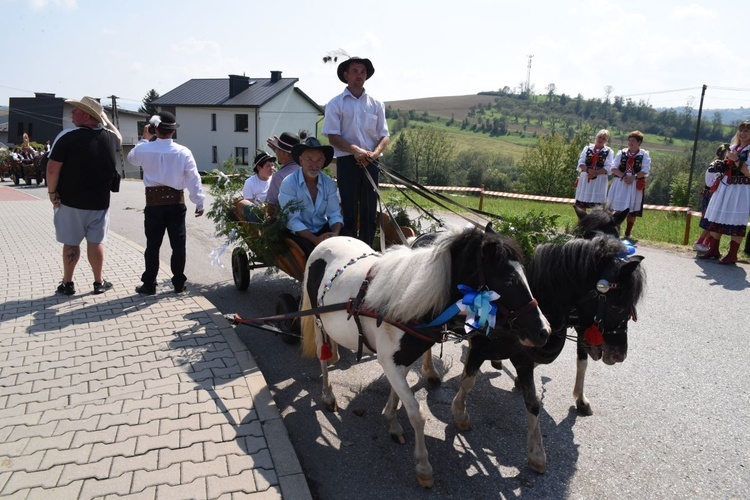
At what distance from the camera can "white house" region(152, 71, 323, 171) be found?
49719mm

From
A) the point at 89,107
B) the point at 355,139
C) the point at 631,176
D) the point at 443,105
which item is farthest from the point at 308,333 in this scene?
the point at 443,105

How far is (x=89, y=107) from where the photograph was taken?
18.9 ft

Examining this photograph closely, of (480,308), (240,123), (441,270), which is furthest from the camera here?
(240,123)

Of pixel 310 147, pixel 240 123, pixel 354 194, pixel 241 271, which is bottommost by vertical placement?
pixel 241 271

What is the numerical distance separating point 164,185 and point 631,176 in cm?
864

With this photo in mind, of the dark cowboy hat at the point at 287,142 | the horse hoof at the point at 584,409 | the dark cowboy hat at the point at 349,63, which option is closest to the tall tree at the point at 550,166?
the dark cowboy hat at the point at 287,142

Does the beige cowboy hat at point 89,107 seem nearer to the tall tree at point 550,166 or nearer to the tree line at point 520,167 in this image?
the tree line at point 520,167

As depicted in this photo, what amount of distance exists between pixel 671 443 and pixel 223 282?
238 inches

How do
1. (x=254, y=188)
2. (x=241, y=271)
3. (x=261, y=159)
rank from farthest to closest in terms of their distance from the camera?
(x=261, y=159)
(x=254, y=188)
(x=241, y=271)

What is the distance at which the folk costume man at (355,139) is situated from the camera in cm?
549

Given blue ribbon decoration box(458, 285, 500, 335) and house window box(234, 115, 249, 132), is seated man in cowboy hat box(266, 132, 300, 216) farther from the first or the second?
house window box(234, 115, 249, 132)

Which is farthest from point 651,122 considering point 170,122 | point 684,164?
point 170,122

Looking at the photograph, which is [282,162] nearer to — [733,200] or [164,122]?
[164,122]

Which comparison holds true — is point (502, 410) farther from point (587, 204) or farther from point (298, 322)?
point (587, 204)
